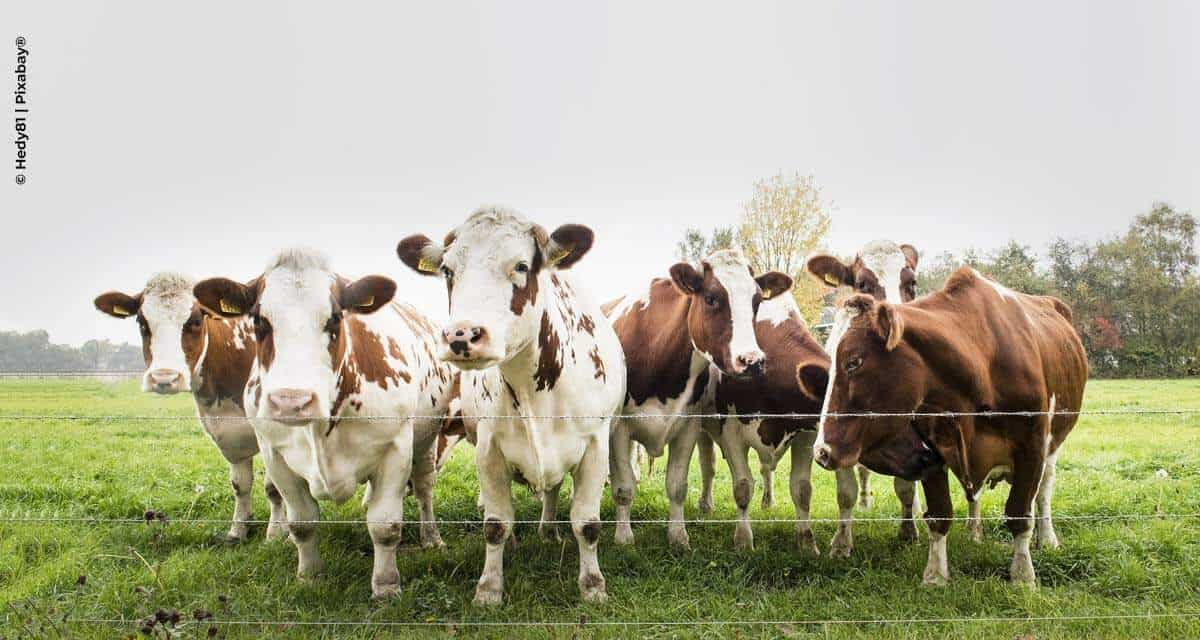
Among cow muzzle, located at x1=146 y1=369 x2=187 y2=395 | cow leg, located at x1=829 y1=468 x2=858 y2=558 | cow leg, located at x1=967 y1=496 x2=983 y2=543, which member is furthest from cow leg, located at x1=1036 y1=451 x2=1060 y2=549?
cow muzzle, located at x1=146 y1=369 x2=187 y2=395

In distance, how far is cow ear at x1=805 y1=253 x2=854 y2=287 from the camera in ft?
22.0

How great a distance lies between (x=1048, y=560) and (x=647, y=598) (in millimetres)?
3067

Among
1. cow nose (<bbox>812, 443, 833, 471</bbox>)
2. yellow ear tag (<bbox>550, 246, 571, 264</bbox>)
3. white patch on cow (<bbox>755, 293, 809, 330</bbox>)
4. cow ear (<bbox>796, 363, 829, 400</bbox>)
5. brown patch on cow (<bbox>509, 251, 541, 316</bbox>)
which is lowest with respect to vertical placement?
cow nose (<bbox>812, 443, 833, 471</bbox>)

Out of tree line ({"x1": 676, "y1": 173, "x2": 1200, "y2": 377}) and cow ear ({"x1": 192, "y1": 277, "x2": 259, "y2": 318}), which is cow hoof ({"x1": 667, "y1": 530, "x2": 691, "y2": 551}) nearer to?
cow ear ({"x1": 192, "y1": 277, "x2": 259, "y2": 318})

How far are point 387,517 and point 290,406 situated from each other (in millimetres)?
1179

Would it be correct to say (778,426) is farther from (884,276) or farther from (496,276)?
(496,276)

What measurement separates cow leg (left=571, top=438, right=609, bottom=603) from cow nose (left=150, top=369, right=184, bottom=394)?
300 cm

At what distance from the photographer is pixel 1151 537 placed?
5715mm

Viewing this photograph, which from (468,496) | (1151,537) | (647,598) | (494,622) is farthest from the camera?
(468,496)

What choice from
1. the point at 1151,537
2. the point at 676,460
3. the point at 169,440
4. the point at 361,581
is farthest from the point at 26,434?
the point at 1151,537

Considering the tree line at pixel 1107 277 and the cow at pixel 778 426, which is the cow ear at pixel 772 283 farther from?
the tree line at pixel 1107 277

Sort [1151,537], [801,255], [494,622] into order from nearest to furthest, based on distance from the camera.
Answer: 1. [494,622]
2. [1151,537]
3. [801,255]

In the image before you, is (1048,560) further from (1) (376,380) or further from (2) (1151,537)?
(1) (376,380)

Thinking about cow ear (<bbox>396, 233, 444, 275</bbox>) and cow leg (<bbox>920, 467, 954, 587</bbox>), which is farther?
cow leg (<bbox>920, 467, 954, 587</bbox>)
